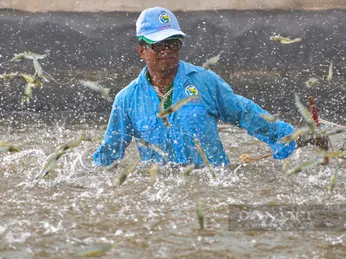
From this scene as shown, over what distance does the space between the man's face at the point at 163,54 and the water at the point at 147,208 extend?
29.3 inches

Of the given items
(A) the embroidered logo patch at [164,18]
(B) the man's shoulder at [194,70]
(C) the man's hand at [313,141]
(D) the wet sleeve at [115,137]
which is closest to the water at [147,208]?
(D) the wet sleeve at [115,137]

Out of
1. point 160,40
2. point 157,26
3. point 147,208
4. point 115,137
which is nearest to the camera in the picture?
point 147,208

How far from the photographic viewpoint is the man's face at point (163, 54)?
21.1 ft

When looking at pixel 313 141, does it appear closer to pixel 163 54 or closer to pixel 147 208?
pixel 163 54

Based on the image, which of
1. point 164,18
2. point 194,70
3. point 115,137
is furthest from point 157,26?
point 115,137

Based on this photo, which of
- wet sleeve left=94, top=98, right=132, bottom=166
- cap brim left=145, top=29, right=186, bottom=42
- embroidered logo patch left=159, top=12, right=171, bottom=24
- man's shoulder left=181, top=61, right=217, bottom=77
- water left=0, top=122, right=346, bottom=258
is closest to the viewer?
water left=0, top=122, right=346, bottom=258

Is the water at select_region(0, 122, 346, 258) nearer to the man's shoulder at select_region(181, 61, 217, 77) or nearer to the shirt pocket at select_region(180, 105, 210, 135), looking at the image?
the shirt pocket at select_region(180, 105, 210, 135)

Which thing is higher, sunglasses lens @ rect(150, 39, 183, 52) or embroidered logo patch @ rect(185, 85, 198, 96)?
sunglasses lens @ rect(150, 39, 183, 52)

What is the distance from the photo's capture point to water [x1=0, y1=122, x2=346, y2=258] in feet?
17.1

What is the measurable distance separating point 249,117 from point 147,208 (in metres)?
1.09

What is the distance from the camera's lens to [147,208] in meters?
6.01

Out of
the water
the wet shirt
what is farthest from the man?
the water

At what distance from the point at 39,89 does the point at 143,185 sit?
4.15m

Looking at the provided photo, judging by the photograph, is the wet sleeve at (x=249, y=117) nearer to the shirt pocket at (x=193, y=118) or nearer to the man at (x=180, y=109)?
the man at (x=180, y=109)
